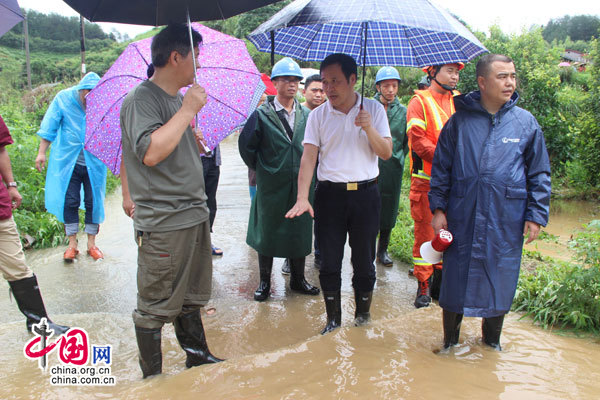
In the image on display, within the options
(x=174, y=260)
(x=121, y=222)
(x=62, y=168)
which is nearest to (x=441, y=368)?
(x=174, y=260)

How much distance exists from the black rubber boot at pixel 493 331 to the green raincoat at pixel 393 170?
78.2 inches

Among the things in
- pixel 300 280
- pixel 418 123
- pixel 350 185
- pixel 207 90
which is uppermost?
pixel 207 90

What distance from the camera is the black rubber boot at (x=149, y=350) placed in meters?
2.61

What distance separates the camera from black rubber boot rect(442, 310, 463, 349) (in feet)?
10.1

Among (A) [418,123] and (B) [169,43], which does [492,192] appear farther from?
(B) [169,43]

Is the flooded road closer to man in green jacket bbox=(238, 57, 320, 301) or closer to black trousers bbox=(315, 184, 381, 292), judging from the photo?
black trousers bbox=(315, 184, 381, 292)

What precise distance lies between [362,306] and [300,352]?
2.10ft

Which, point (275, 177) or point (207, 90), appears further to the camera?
point (275, 177)

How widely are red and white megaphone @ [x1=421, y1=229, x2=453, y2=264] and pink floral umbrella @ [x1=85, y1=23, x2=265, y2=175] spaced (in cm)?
166

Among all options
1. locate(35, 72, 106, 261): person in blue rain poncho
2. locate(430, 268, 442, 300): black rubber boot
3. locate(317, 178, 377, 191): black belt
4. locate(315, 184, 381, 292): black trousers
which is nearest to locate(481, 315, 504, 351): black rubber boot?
locate(315, 184, 381, 292): black trousers

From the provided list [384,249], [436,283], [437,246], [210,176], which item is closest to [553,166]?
[384,249]

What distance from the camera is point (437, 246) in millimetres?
2947

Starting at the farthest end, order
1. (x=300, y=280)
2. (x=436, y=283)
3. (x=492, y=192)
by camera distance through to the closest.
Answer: (x=300, y=280) < (x=436, y=283) < (x=492, y=192)

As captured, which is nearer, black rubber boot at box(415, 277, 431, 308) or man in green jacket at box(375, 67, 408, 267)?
black rubber boot at box(415, 277, 431, 308)
